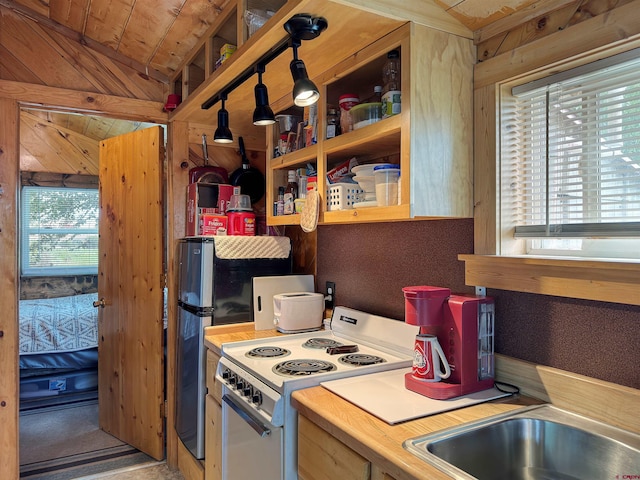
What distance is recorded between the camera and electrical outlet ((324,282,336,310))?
2.41 meters

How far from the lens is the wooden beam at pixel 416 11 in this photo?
4.53ft

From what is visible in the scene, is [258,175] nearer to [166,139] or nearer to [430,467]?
[166,139]

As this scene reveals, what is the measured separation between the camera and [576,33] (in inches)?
49.3

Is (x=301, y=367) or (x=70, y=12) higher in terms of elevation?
(x=70, y=12)

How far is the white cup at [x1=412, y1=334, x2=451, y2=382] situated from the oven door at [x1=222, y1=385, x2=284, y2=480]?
1.62 feet

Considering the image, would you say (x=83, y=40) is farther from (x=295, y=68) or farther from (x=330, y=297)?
(x=330, y=297)

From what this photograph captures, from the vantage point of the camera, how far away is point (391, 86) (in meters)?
1.60

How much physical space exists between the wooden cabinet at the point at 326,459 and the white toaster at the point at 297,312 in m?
0.83

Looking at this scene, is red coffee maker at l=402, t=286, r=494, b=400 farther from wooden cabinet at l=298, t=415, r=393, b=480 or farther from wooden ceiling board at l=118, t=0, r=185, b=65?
→ wooden ceiling board at l=118, t=0, r=185, b=65

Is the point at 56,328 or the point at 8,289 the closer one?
the point at 8,289

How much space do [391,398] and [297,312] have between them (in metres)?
0.95

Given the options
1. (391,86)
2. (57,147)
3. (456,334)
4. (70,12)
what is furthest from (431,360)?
(57,147)

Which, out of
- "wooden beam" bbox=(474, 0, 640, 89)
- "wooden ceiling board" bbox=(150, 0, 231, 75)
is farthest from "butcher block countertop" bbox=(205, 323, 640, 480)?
"wooden ceiling board" bbox=(150, 0, 231, 75)

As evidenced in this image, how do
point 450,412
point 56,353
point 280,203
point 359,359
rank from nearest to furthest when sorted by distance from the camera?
point 450,412 → point 359,359 → point 280,203 → point 56,353
